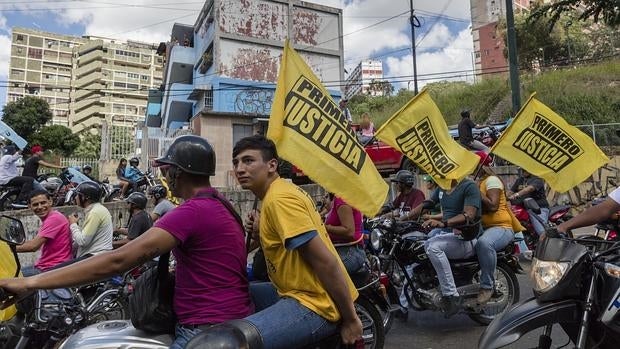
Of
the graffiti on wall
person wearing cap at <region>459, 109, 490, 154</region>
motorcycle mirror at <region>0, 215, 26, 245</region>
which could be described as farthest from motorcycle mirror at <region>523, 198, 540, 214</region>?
the graffiti on wall

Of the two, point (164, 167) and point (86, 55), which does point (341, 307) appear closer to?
point (164, 167)

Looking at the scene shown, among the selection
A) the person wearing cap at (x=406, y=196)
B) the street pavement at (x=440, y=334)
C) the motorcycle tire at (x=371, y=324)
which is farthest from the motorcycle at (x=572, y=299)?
the person wearing cap at (x=406, y=196)

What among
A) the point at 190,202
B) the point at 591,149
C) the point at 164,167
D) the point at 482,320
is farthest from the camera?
the point at 591,149

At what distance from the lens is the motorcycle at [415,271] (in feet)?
16.3

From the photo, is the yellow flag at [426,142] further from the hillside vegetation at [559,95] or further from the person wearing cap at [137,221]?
the hillside vegetation at [559,95]

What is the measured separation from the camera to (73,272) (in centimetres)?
197

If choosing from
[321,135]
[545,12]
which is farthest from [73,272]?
[545,12]

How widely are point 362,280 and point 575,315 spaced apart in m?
1.81

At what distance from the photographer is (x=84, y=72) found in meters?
97.1

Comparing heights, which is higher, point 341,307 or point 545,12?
point 545,12

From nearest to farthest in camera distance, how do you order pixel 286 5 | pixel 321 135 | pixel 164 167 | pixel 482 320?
pixel 164 167 → pixel 321 135 → pixel 482 320 → pixel 286 5

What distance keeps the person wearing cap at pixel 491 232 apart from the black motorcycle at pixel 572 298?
2.31 meters

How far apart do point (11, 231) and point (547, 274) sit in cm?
297

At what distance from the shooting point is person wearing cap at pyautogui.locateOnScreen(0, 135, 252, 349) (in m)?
2.02
